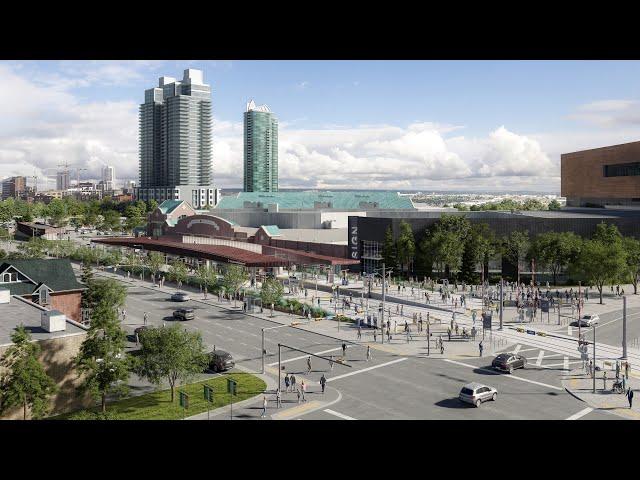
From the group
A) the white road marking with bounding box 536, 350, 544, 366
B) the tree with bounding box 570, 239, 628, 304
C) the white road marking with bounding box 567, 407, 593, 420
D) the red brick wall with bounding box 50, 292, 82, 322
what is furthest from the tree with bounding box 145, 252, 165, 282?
the white road marking with bounding box 567, 407, 593, 420

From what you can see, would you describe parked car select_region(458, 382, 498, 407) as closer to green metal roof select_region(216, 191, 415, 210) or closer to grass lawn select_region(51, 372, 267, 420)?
grass lawn select_region(51, 372, 267, 420)

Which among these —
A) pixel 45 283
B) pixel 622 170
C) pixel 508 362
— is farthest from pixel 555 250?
pixel 45 283

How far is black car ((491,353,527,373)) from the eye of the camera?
38.0m

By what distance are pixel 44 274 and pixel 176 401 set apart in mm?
22623

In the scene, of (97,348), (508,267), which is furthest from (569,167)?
(97,348)

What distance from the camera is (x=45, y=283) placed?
4856cm

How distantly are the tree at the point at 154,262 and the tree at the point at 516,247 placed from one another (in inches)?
1920

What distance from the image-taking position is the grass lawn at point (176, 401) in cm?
3119

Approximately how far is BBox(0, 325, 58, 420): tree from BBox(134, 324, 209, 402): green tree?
5019mm
